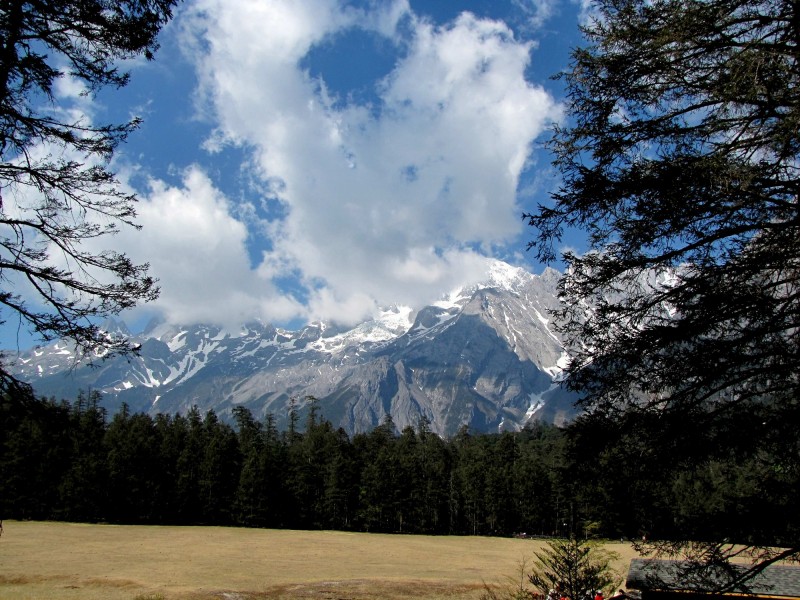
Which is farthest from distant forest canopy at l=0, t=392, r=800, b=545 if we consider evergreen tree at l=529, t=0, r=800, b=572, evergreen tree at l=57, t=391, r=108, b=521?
evergreen tree at l=529, t=0, r=800, b=572

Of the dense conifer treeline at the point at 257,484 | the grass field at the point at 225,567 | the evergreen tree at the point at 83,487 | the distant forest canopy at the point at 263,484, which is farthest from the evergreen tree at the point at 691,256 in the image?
the evergreen tree at the point at 83,487

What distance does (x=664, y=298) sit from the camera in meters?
6.38

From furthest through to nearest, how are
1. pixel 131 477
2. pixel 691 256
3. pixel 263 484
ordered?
pixel 263 484 < pixel 131 477 < pixel 691 256

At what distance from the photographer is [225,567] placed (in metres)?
27.9

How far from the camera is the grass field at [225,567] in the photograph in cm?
2044

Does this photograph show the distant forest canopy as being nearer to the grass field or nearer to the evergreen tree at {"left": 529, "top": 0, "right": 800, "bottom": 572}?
the grass field

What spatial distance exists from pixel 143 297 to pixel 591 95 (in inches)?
276

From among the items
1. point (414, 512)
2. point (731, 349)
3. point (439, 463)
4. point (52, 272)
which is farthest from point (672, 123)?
point (439, 463)

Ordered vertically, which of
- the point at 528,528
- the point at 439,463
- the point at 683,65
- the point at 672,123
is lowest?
the point at 528,528

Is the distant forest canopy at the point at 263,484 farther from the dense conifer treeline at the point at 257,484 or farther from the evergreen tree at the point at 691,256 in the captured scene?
the evergreen tree at the point at 691,256

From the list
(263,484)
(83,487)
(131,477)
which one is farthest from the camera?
(263,484)

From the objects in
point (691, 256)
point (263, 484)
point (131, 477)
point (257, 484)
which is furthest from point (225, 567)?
point (131, 477)

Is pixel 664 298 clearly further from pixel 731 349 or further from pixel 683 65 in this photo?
pixel 683 65

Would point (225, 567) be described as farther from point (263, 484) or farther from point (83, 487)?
point (83, 487)
